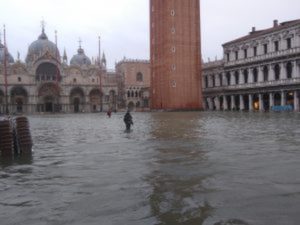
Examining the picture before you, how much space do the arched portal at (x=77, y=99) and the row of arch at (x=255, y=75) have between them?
1003 inches

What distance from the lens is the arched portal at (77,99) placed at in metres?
81.1

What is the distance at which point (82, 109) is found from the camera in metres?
80.9

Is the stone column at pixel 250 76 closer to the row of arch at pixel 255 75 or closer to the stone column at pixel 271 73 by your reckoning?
the row of arch at pixel 255 75

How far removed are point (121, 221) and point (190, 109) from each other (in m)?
53.6

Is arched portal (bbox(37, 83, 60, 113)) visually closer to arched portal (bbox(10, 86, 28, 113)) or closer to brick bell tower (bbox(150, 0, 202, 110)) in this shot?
arched portal (bbox(10, 86, 28, 113))

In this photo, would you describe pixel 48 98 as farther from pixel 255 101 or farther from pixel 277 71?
pixel 277 71

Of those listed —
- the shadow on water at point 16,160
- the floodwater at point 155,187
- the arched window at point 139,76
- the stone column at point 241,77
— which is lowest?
the floodwater at point 155,187

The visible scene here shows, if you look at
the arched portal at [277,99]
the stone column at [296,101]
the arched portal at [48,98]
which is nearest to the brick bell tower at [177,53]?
the arched portal at [277,99]

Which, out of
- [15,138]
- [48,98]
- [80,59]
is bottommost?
[15,138]

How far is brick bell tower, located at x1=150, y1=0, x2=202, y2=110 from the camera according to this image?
57.2m

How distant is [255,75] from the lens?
2285 inches

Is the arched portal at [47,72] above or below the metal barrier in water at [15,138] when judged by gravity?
above

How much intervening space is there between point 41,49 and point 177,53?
1371 inches

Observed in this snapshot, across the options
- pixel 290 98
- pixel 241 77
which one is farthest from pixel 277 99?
pixel 241 77
